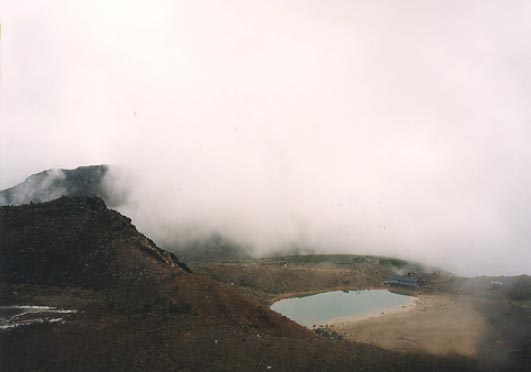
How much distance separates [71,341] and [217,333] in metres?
7.80

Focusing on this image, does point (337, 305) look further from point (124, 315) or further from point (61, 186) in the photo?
point (61, 186)

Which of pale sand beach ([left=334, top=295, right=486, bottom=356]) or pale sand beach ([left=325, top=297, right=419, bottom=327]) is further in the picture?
pale sand beach ([left=325, top=297, right=419, bottom=327])

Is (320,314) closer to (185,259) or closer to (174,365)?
(174,365)

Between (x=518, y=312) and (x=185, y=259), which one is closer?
(x=518, y=312)

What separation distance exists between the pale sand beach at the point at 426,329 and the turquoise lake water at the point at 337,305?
Answer: 2.38 meters

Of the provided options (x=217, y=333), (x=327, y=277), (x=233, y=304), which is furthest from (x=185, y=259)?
(x=217, y=333)

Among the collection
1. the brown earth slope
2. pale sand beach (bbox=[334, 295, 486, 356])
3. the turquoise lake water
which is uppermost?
the brown earth slope

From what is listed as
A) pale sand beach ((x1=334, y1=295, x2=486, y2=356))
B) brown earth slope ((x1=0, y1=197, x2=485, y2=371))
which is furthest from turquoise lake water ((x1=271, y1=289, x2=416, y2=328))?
brown earth slope ((x1=0, y1=197, x2=485, y2=371))

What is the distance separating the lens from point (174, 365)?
22219 millimetres

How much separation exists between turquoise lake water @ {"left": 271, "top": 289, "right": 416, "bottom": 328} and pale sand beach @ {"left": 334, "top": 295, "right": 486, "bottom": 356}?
7.80 feet

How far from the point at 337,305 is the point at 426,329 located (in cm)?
1222

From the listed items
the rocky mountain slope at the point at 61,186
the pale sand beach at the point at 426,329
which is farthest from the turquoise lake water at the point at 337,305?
the rocky mountain slope at the point at 61,186

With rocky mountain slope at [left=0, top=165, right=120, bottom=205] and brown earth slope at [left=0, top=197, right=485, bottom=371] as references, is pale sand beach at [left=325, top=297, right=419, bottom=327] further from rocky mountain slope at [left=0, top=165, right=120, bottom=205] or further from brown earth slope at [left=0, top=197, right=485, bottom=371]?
rocky mountain slope at [left=0, top=165, right=120, bottom=205]

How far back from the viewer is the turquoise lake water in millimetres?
45750
